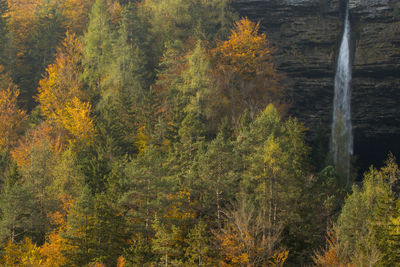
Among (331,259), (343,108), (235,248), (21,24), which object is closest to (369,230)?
(331,259)

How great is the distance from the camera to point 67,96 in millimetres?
63531

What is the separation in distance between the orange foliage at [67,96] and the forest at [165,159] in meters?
0.22

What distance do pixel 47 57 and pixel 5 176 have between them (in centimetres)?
2704

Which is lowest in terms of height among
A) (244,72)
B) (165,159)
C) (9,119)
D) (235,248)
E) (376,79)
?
(235,248)

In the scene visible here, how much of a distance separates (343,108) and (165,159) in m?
34.6

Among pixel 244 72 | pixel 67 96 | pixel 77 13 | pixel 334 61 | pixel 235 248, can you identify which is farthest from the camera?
pixel 77 13

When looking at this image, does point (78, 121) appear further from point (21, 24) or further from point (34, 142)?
point (21, 24)

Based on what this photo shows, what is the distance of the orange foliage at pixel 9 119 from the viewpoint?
6059 centimetres

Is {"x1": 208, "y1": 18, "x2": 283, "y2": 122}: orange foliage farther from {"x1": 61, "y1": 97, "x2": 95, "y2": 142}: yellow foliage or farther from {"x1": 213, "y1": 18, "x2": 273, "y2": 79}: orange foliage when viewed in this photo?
{"x1": 61, "y1": 97, "x2": 95, "y2": 142}: yellow foliage

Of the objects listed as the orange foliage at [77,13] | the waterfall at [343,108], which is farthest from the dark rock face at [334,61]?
the orange foliage at [77,13]

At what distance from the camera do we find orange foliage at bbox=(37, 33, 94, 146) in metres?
57.6

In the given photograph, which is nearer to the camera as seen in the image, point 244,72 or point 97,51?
point 244,72

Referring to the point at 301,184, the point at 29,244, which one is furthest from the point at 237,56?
the point at 29,244

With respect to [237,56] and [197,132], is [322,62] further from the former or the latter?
[197,132]
